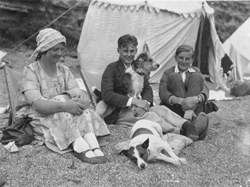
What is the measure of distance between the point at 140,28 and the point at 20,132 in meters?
4.41

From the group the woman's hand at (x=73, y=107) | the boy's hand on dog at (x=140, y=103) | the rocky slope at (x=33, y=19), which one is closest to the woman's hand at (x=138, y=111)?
the boy's hand on dog at (x=140, y=103)

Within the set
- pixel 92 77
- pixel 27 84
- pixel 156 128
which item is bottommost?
pixel 92 77

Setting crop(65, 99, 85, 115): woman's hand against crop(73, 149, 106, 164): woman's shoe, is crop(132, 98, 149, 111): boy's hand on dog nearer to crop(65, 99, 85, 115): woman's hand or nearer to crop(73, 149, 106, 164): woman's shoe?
crop(65, 99, 85, 115): woman's hand

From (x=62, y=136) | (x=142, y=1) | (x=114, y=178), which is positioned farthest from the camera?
(x=142, y=1)

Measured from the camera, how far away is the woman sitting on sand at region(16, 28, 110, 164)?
290 centimetres

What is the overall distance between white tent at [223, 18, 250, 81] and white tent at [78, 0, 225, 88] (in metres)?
0.76

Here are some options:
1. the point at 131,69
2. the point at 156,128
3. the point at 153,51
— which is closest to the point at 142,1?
the point at 153,51

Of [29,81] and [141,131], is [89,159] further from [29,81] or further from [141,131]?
[29,81]

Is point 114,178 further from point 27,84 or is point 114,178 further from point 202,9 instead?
point 202,9

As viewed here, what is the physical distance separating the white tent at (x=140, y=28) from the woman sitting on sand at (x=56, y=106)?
3.78 m

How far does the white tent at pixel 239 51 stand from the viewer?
26.2 feet

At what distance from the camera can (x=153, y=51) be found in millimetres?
7230

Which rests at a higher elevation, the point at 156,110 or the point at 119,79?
the point at 119,79

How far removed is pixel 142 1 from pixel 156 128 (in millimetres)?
4254
